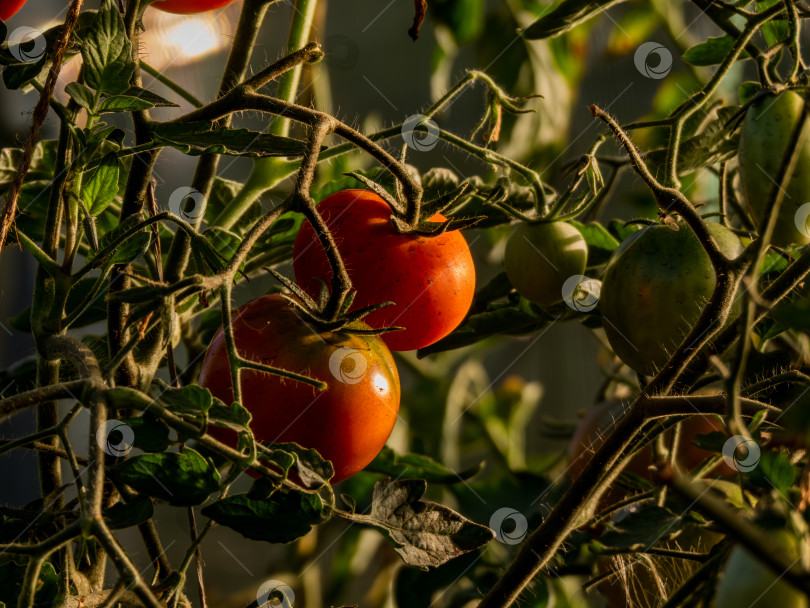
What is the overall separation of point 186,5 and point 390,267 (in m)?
0.19

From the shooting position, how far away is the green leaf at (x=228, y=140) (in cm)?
31

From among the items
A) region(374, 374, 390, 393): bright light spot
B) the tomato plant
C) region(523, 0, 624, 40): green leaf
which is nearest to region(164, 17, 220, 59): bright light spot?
the tomato plant

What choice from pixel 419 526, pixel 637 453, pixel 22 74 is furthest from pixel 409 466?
pixel 22 74

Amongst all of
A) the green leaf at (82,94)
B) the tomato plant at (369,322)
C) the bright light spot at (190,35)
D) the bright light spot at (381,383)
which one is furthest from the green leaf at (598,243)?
the bright light spot at (190,35)

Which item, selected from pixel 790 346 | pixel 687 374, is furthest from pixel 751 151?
pixel 790 346

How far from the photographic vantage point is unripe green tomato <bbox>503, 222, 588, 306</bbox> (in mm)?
483

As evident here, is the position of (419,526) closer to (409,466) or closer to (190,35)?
(409,466)

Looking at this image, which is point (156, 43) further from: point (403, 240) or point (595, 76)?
point (595, 76)

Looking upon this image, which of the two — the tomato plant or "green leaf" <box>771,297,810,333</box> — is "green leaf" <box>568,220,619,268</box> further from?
"green leaf" <box>771,297,810,333</box>

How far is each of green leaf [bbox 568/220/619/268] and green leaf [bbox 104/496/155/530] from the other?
360 millimetres

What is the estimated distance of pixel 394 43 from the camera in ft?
3.93

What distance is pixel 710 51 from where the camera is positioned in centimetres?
49

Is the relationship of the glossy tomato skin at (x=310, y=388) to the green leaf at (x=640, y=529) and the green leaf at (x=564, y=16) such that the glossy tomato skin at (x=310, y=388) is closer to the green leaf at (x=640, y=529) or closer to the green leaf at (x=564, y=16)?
the green leaf at (x=640, y=529)

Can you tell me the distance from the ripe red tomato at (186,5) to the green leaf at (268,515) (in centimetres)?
28
